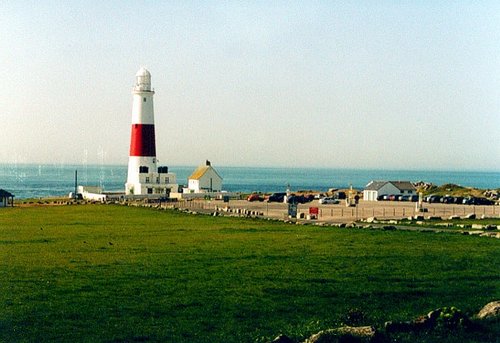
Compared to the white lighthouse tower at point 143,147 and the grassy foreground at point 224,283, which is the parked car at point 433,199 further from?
the grassy foreground at point 224,283

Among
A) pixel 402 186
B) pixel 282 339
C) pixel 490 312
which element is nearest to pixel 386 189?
pixel 402 186

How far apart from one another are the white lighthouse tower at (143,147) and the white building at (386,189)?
77.9 feet

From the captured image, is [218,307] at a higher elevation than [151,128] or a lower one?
lower

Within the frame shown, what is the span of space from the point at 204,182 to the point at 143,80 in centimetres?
1465

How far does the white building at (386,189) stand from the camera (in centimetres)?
8081

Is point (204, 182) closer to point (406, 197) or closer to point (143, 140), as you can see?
point (143, 140)

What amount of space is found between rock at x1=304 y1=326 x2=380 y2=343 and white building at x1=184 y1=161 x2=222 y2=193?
2765 inches

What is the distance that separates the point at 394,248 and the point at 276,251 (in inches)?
198

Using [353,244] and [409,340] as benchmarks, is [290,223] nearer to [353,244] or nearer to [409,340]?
[353,244]

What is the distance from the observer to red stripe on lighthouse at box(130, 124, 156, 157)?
7831cm

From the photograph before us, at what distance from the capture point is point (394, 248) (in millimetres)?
28625

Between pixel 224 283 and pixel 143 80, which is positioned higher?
pixel 143 80

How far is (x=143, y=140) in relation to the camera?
78500mm

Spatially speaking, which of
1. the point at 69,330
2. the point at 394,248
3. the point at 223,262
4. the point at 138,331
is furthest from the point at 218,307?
the point at 394,248
